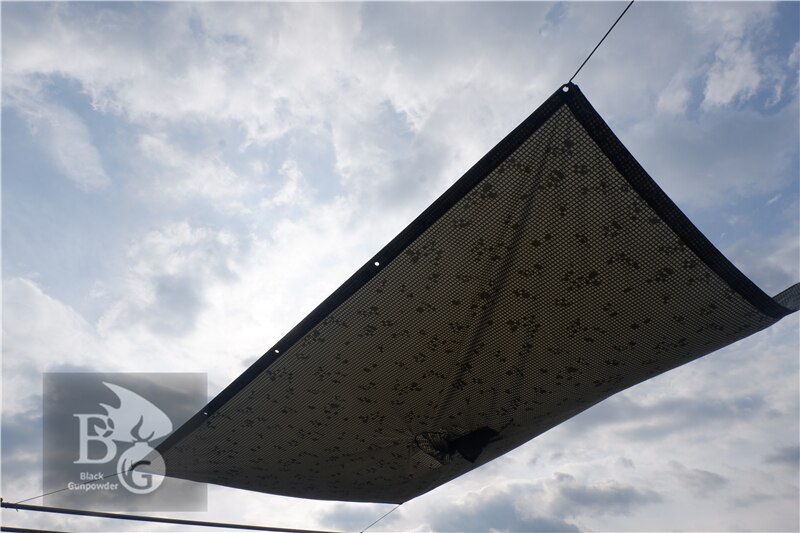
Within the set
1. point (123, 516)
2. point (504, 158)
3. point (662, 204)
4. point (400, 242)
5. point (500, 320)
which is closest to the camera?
point (504, 158)

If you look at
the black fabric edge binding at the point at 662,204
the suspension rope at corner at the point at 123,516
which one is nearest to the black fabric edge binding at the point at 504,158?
the black fabric edge binding at the point at 662,204

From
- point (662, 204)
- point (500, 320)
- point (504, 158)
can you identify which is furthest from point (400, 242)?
point (662, 204)

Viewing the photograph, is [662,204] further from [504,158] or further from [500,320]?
[500,320]

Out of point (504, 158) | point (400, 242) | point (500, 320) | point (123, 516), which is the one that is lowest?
point (123, 516)

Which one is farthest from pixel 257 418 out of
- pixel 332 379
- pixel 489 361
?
pixel 489 361

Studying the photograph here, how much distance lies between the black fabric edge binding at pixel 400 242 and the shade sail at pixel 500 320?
0.01 metres

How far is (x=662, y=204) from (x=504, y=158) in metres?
1.18

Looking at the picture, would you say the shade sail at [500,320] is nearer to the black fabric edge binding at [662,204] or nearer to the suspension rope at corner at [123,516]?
the black fabric edge binding at [662,204]

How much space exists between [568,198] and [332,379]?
9.32 feet

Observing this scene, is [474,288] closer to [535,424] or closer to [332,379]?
[332,379]

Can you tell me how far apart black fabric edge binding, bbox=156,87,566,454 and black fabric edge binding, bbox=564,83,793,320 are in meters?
0.19

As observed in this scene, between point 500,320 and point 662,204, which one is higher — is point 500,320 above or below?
below

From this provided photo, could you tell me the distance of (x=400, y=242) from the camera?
347 cm

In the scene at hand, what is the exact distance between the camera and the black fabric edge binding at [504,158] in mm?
2877
